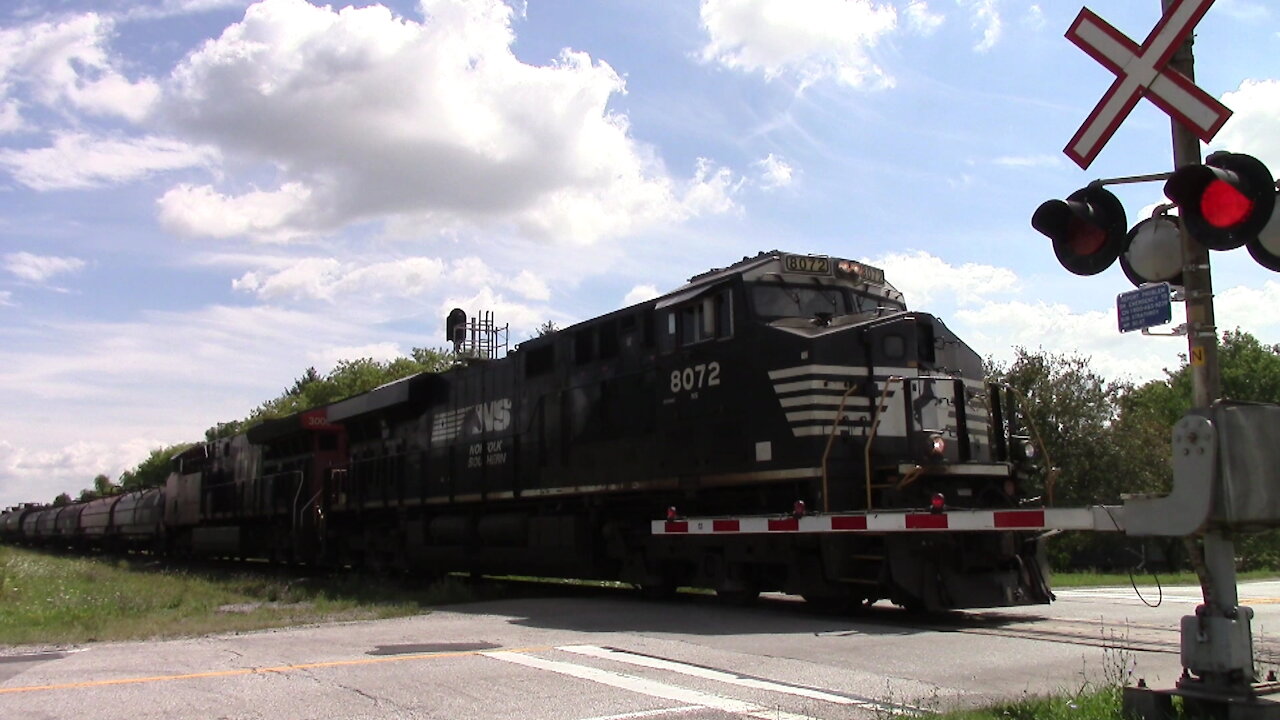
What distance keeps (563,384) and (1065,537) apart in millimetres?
29358

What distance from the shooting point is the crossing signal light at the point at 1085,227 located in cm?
584

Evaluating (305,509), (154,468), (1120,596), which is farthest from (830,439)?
(154,468)

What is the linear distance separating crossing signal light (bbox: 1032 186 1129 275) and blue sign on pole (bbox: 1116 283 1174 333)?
375mm

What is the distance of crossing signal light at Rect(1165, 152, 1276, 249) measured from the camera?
16.9ft

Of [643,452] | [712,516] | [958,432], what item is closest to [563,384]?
[643,452]

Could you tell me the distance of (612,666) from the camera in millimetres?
8742

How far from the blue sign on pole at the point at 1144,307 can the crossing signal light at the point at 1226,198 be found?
325 millimetres

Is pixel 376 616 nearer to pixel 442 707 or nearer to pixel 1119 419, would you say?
pixel 442 707

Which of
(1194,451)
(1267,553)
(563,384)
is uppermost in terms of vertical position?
(563,384)

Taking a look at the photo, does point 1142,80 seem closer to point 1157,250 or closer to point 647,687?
point 1157,250

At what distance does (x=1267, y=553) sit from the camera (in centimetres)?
4428

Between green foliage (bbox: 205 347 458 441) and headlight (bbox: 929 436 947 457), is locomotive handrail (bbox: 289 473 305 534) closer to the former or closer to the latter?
headlight (bbox: 929 436 947 457)

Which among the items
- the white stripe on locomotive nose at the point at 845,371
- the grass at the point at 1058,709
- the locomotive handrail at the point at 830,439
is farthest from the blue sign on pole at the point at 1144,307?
the white stripe on locomotive nose at the point at 845,371

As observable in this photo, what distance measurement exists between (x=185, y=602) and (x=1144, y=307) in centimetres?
1566
